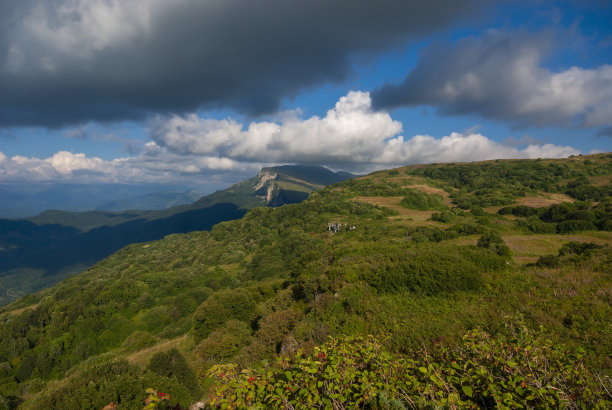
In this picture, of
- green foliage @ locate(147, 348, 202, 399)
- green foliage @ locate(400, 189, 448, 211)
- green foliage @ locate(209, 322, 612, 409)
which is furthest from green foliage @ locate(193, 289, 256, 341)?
green foliage @ locate(400, 189, 448, 211)

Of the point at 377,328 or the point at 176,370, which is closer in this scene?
the point at 377,328

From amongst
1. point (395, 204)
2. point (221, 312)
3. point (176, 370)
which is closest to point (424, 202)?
point (395, 204)

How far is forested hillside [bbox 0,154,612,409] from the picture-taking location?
15.1ft

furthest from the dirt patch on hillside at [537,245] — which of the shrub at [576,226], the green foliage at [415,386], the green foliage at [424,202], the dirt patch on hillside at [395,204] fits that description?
the green foliage at [424,202]

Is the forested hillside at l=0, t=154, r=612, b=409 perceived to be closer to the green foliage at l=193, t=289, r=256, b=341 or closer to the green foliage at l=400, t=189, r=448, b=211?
the green foliage at l=193, t=289, r=256, b=341

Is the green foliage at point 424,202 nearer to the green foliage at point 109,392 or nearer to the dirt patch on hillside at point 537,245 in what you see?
the dirt patch on hillside at point 537,245

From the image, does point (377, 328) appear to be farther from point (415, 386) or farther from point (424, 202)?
point (424, 202)

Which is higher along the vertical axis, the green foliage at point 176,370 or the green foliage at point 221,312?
the green foliage at point 176,370

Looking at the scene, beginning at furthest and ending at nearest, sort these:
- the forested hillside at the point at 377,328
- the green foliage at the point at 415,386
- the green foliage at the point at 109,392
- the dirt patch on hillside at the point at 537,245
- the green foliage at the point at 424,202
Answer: the green foliage at the point at 424,202 < the dirt patch on hillside at the point at 537,245 < the green foliage at the point at 109,392 < the forested hillside at the point at 377,328 < the green foliage at the point at 415,386

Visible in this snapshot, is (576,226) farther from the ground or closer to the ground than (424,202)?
farther from the ground

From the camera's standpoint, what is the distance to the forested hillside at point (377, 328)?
4.59m

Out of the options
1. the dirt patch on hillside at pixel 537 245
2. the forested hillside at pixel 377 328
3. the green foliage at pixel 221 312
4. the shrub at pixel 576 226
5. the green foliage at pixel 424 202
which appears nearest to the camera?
the forested hillside at pixel 377 328

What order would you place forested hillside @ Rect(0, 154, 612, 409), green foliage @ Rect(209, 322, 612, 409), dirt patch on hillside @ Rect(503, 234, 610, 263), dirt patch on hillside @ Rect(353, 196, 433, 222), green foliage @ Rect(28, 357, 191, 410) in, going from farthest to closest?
dirt patch on hillside @ Rect(353, 196, 433, 222) → dirt patch on hillside @ Rect(503, 234, 610, 263) → green foliage @ Rect(28, 357, 191, 410) → forested hillside @ Rect(0, 154, 612, 409) → green foliage @ Rect(209, 322, 612, 409)

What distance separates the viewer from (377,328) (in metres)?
12.1
